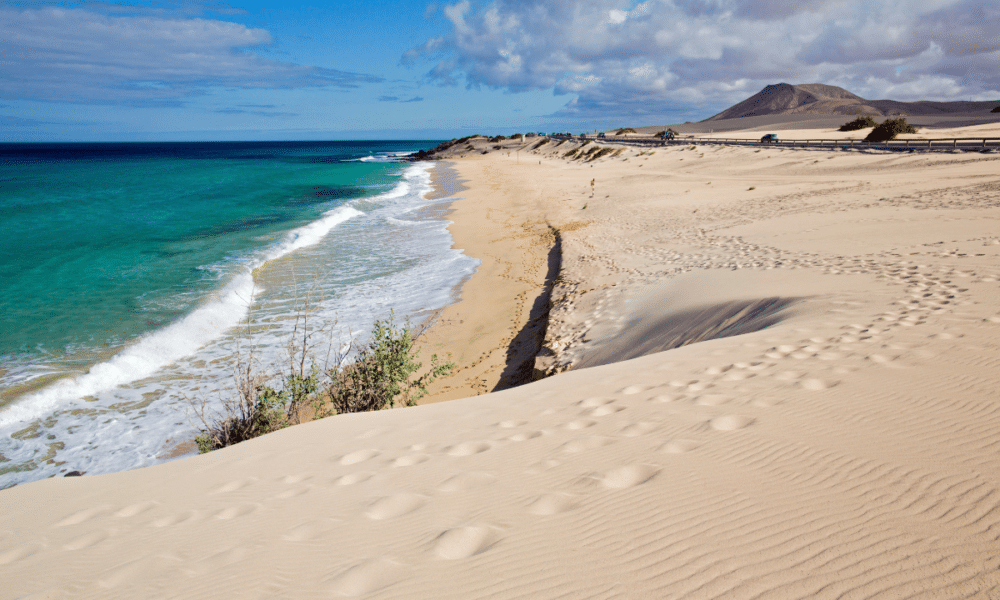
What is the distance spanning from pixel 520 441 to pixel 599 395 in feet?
4.23

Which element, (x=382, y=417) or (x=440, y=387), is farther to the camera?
(x=440, y=387)

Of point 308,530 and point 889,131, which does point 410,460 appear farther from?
point 889,131

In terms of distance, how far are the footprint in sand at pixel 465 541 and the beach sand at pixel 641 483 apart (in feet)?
0.05

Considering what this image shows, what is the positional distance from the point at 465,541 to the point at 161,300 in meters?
13.5

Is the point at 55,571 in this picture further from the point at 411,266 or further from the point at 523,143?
the point at 523,143

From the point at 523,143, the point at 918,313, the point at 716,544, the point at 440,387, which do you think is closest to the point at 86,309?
the point at 440,387

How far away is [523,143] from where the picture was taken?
9112 cm

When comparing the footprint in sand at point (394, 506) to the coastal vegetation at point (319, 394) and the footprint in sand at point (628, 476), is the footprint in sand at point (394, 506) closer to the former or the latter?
the footprint in sand at point (628, 476)

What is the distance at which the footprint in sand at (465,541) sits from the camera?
2559 millimetres

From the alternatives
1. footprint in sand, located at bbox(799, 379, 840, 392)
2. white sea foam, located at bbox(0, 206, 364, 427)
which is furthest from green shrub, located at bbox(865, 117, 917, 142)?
white sea foam, located at bbox(0, 206, 364, 427)

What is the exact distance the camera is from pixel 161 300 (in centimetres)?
1297

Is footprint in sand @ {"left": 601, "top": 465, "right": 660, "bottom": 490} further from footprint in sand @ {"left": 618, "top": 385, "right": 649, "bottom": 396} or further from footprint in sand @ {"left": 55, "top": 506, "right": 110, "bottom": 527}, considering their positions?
footprint in sand @ {"left": 55, "top": 506, "right": 110, "bottom": 527}

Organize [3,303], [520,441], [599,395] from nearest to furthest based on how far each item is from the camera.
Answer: [520,441] < [599,395] < [3,303]

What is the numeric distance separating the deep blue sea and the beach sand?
9.05ft
